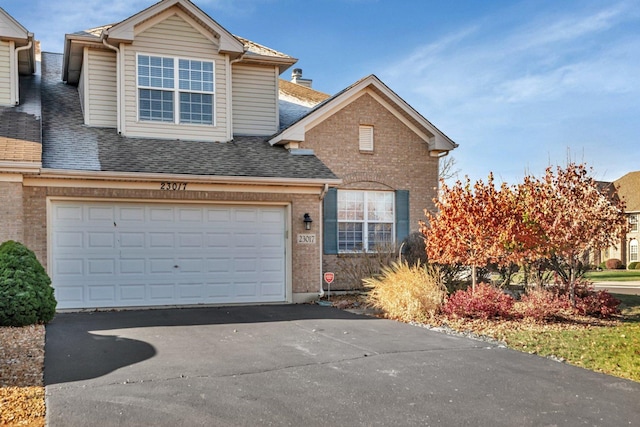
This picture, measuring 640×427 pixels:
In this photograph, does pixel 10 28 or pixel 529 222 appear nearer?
pixel 529 222

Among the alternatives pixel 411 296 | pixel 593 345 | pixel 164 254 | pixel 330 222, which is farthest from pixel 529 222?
pixel 164 254

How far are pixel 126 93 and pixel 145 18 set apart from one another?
1.94 metres

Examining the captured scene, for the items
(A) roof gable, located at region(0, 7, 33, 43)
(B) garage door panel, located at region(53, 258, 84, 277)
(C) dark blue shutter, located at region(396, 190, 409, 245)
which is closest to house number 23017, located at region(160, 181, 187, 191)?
(B) garage door panel, located at region(53, 258, 84, 277)

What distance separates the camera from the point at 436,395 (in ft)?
21.9

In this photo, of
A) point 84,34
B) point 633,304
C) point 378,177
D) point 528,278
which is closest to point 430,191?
point 378,177

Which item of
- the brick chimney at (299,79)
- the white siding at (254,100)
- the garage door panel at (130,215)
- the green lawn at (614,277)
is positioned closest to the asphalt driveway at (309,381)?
the garage door panel at (130,215)

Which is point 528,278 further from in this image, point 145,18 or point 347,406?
point 145,18

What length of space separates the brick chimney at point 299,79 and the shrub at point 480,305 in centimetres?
1604

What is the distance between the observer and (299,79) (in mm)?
26578

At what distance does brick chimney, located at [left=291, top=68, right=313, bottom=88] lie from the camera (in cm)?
2632

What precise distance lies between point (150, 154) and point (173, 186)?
3.82 feet

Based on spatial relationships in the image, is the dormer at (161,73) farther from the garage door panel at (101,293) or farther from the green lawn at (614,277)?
the green lawn at (614,277)

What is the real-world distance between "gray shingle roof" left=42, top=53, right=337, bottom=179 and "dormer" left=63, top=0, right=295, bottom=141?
428 mm

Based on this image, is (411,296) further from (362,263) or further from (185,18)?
(185,18)
